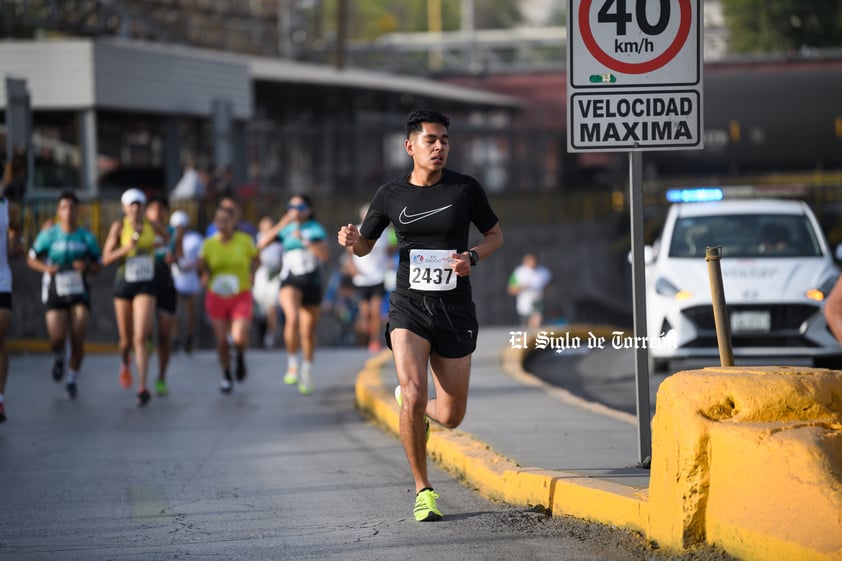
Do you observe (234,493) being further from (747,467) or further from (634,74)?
(747,467)

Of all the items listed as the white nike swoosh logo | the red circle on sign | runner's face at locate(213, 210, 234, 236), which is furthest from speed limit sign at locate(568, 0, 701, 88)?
runner's face at locate(213, 210, 234, 236)

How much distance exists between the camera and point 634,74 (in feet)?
26.2

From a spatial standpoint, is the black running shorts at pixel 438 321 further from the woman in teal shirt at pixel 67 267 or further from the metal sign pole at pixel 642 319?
the woman in teal shirt at pixel 67 267

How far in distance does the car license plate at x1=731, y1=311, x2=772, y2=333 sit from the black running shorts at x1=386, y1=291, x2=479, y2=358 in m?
6.82

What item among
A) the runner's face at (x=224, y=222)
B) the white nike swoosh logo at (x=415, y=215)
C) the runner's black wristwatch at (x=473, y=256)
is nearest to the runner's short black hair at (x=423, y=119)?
the white nike swoosh logo at (x=415, y=215)

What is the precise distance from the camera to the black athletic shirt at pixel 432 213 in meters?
7.75

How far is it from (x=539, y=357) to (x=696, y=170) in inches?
953

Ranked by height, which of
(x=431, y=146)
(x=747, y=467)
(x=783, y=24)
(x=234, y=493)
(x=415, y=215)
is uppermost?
(x=783, y=24)

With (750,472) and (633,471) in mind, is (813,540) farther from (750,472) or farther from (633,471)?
(633,471)

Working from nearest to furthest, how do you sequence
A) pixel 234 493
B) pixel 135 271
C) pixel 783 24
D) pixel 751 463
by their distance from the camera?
pixel 751 463 → pixel 234 493 → pixel 135 271 → pixel 783 24

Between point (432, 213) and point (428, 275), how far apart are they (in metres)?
0.32

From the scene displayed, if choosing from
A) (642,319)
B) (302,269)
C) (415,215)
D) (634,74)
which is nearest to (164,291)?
(302,269)

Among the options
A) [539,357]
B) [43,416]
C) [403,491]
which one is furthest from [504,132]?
[403,491]

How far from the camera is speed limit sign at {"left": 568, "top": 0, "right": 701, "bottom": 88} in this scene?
7926mm
